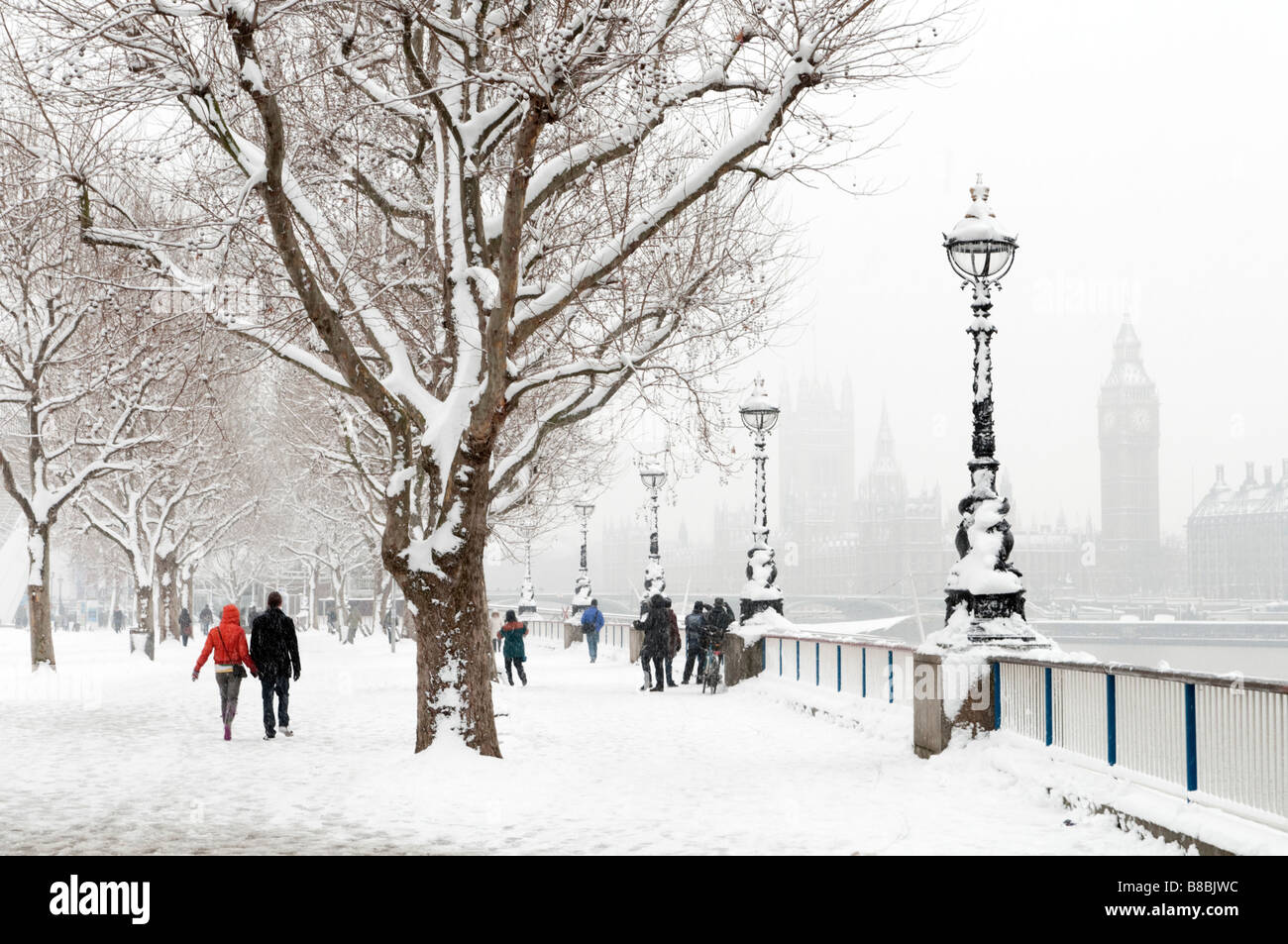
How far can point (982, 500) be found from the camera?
559 inches

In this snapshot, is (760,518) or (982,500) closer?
(982,500)

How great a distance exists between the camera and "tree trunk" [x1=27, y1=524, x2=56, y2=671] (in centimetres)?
2923

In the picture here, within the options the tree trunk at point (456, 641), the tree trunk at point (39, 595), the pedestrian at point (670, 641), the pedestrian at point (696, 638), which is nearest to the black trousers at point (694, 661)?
the pedestrian at point (696, 638)

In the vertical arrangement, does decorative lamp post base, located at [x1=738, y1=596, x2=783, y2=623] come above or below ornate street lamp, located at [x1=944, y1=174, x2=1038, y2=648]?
below

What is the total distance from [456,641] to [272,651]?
174 inches

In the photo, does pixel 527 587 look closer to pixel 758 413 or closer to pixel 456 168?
pixel 758 413

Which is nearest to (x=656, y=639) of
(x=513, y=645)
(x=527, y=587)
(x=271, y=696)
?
(x=513, y=645)

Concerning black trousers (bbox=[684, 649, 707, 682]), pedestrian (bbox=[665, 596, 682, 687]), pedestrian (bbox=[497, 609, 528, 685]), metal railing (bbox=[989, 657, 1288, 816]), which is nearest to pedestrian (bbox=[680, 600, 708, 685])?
black trousers (bbox=[684, 649, 707, 682])

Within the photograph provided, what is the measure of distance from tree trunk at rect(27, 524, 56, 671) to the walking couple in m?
14.2

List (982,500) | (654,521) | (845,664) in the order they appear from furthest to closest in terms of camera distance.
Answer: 1. (654,521)
2. (845,664)
3. (982,500)

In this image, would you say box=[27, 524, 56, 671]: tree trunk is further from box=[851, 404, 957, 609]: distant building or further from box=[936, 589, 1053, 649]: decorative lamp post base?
box=[851, 404, 957, 609]: distant building
